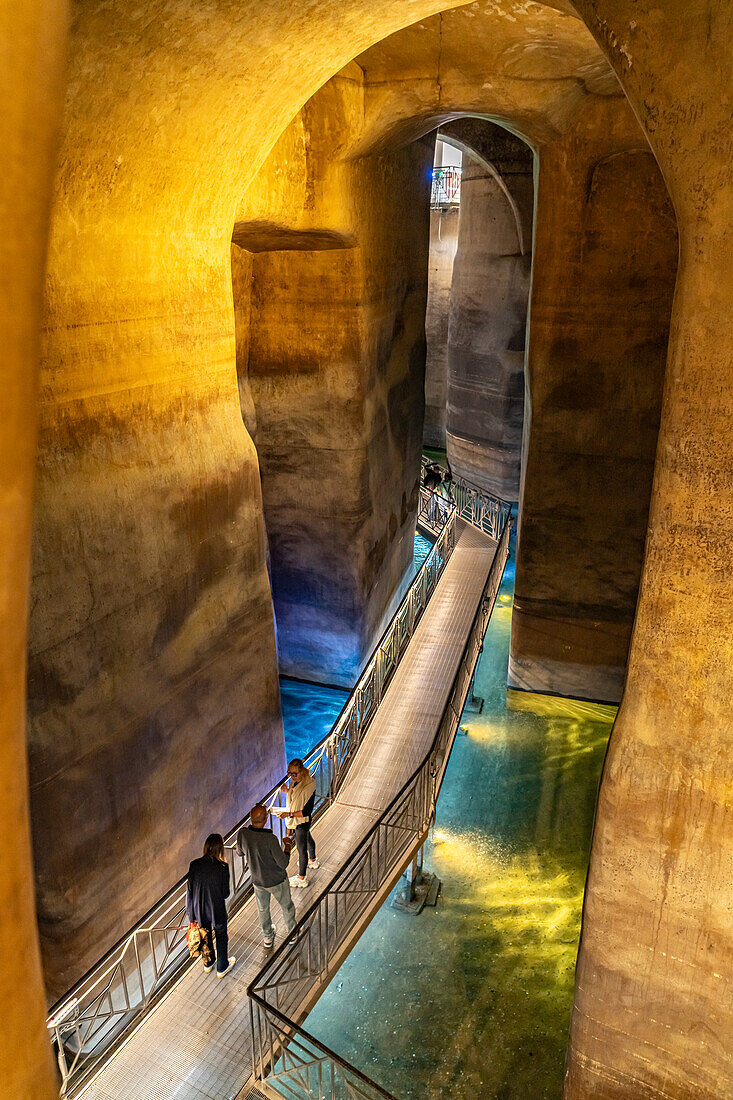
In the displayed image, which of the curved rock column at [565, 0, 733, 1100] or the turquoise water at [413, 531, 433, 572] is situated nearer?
the curved rock column at [565, 0, 733, 1100]

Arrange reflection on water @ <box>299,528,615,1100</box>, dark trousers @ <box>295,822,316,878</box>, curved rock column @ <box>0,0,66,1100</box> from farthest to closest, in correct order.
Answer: reflection on water @ <box>299,528,615,1100</box>
dark trousers @ <box>295,822,316,878</box>
curved rock column @ <box>0,0,66,1100</box>

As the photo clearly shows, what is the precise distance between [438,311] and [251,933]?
19.2 meters

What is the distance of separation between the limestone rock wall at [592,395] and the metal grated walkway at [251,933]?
1.31 meters

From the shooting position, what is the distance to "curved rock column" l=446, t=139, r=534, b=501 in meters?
16.0

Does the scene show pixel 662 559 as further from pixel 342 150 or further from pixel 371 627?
pixel 371 627

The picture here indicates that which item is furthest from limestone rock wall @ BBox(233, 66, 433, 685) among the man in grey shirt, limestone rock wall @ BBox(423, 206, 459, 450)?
limestone rock wall @ BBox(423, 206, 459, 450)

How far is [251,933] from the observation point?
5.44 meters

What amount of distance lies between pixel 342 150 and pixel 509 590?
877cm

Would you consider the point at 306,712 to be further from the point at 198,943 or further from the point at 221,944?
the point at 198,943

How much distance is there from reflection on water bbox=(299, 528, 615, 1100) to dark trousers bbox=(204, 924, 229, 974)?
2043 mm

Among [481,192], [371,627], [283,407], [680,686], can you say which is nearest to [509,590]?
[371,627]

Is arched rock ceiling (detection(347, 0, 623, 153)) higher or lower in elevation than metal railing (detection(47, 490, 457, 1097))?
higher

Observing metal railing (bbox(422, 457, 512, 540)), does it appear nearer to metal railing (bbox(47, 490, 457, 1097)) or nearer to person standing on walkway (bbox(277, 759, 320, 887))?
metal railing (bbox(47, 490, 457, 1097))

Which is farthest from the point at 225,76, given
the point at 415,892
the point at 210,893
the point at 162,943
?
the point at 415,892
